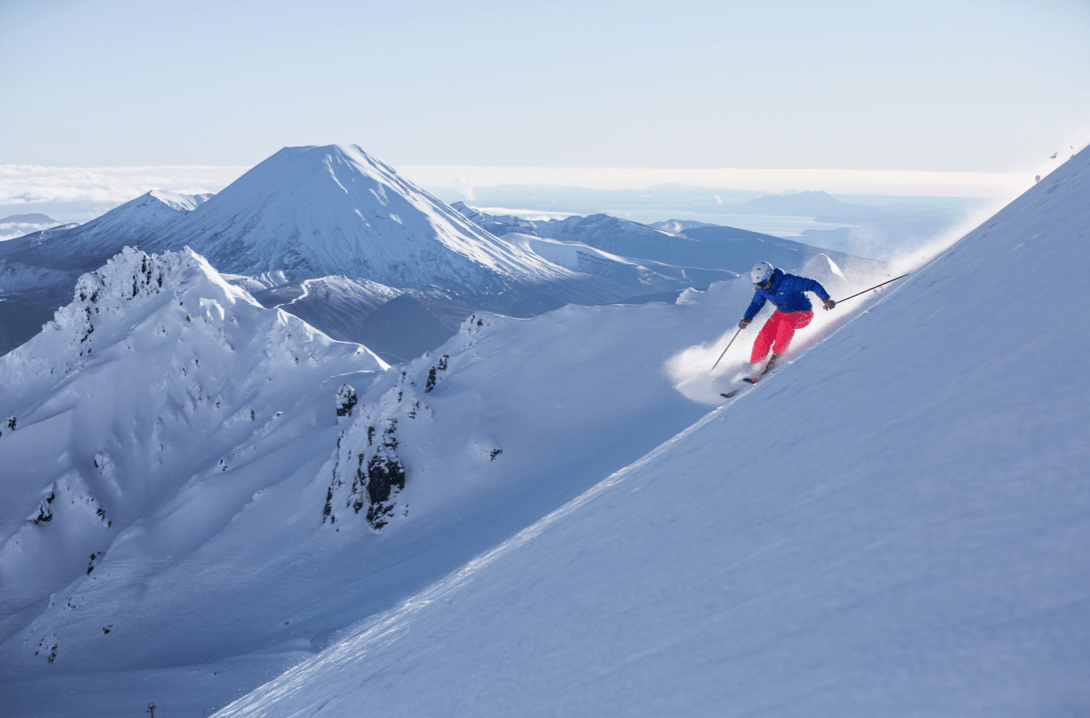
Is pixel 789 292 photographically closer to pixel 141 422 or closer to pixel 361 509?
pixel 361 509

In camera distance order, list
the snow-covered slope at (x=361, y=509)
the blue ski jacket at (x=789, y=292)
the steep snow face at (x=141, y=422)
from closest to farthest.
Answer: the blue ski jacket at (x=789, y=292), the snow-covered slope at (x=361, y=509), the steep snow face at (x=141, y=422)

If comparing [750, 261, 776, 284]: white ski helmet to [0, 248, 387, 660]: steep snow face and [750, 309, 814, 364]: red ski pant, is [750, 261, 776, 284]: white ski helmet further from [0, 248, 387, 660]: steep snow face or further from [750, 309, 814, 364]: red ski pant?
[0, 248, 387, 660]: steep snow face

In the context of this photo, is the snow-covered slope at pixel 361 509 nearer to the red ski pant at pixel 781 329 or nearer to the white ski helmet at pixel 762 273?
the red ski pant at pixel 781 329

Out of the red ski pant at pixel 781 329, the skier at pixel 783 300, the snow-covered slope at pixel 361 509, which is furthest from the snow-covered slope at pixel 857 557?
the snow-covered slope at pixel 361 509

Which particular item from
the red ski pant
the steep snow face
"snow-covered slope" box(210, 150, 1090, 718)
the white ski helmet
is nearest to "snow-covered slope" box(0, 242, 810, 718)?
the steep snow face

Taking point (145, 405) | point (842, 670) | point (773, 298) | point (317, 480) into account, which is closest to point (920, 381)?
point (842, 670)
